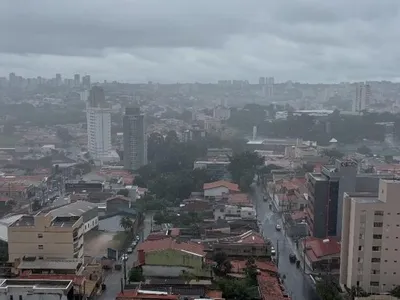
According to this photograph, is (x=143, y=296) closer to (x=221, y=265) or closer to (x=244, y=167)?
(x=221, y=265)

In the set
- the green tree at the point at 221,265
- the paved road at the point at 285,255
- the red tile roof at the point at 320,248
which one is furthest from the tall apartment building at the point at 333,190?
the green tree at the point at 221,265

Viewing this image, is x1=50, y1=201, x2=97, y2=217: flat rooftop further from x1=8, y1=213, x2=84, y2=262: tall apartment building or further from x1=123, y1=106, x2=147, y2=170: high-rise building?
x1=123, y1=106, x2=147, y2=170: high-rise building

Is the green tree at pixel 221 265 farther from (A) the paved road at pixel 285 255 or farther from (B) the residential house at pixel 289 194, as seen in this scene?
(B) the residential house at pixel 289 194

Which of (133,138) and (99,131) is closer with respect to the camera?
(133,138)

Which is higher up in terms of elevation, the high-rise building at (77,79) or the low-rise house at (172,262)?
the high-rise building at (77,79)

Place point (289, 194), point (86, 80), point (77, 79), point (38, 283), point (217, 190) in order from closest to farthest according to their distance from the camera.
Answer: point (38, 283), point (289, 194), point (217, 190), point (86, 80), point (77, 79)

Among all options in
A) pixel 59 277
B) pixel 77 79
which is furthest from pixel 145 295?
pixel 77 79
